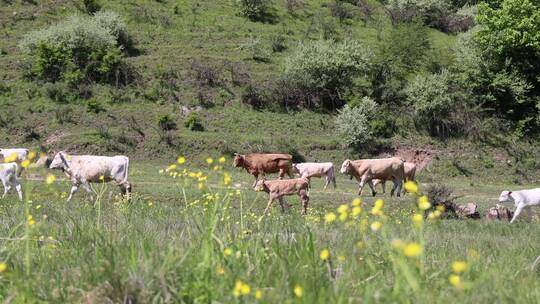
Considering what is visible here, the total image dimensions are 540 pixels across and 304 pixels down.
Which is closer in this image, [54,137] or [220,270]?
[220,270]

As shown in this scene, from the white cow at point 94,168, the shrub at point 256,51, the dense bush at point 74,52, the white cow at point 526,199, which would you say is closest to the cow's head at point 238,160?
the white cow at point 94,168

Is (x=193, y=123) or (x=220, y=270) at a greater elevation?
(x=220, y=270)

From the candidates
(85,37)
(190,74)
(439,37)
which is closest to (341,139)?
(190,74)

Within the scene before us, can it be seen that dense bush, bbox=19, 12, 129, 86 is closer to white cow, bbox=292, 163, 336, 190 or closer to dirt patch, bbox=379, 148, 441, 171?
white cow, bbox=292, 163, 336, 190

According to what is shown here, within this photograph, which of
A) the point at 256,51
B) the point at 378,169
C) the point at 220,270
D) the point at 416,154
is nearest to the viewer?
the point at 220,270

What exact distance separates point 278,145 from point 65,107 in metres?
15.6

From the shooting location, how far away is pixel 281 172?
3028cm

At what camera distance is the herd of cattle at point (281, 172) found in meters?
18.5

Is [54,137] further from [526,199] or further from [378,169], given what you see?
[526,199]

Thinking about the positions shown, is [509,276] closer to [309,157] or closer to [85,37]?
[309,157]

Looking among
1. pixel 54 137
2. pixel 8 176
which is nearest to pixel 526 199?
pixel 8 176

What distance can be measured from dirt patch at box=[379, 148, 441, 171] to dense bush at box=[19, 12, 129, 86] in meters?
21.8

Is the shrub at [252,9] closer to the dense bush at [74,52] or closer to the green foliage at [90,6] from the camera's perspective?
the green foliage at [90,6]

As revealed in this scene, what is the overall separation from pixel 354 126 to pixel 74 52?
23.5 m
